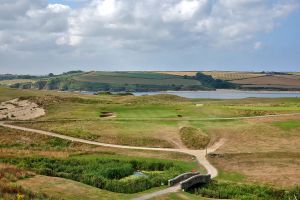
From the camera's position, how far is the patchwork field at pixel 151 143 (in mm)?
42125

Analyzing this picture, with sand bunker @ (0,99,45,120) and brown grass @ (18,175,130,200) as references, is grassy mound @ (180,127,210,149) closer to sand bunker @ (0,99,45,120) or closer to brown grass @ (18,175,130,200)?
brown grass @ (18,175,130,200)

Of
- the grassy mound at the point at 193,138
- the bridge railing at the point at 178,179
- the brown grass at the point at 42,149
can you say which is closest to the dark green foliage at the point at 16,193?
the bridge railing at the point at 178,179

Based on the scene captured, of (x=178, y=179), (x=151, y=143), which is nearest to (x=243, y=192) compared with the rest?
(x=178, y=179)

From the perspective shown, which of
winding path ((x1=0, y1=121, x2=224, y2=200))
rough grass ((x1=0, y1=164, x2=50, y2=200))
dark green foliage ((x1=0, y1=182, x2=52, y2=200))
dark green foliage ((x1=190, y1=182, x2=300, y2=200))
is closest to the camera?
dark green foliage ((x1=0, y1=182, x2=52, y2=200))

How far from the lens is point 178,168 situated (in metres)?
48.4

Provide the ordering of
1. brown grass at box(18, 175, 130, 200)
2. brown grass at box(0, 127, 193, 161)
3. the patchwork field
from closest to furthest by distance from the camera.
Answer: brown grass at box(18, 175, 130, 200) < the patchwork field < brown grass at box(0, 127, 193, 161)

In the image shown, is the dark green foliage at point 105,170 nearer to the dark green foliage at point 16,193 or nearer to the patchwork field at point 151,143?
the patchwork field at point 151,143

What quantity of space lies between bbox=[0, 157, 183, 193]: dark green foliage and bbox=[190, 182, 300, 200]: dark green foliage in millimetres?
3867

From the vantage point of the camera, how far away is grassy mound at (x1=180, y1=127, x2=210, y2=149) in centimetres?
5947

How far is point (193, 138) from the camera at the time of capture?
61125 mm

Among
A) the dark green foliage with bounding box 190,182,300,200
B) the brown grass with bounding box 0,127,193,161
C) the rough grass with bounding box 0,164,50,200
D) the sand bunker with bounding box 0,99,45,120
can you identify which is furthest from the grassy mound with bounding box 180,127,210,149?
the sand bunker with bounding box 0,99,45,120

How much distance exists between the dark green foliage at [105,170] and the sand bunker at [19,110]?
27.8m

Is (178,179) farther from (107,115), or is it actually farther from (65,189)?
(107,115)

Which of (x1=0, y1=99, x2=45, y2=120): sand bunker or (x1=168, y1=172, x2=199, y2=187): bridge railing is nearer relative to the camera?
(x1=168, y1=172, x2=199, y2=187): bridge railing
